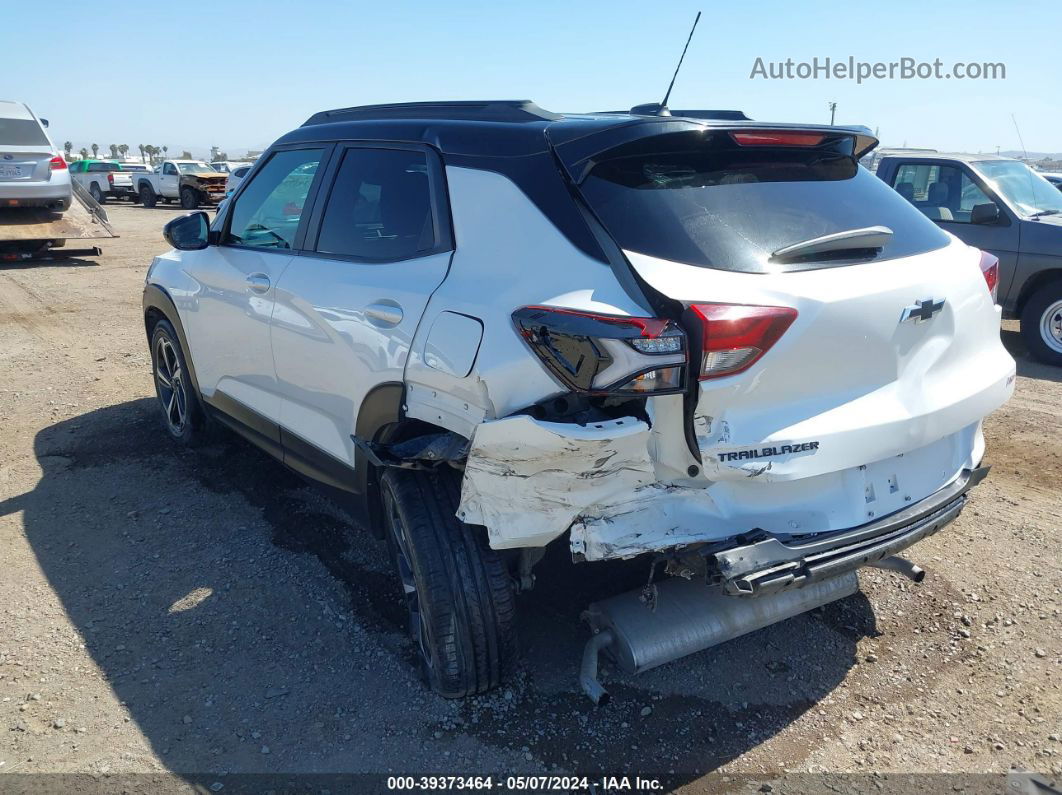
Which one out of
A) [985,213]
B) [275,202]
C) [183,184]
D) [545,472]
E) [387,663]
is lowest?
[183,184]

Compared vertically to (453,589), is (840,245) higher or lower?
higher

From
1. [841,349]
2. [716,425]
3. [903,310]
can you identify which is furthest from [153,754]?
[903,310]

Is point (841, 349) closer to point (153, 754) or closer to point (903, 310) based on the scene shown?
point (903, 310)

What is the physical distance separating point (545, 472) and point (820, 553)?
2.82 ft

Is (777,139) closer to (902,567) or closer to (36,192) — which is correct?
(902,567)

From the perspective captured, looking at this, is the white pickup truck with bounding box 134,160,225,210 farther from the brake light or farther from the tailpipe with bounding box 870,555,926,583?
the tailpipe with bounding box 870,555,926,583

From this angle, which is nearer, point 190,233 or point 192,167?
point 190,233

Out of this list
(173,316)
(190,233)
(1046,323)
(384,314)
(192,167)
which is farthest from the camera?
(192,167)

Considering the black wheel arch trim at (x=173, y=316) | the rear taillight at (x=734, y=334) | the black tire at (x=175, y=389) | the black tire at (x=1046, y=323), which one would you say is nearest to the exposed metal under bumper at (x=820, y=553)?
the rear taillight at (x=734, y=334)

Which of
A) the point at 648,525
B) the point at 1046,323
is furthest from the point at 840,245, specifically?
the point at 1046,323

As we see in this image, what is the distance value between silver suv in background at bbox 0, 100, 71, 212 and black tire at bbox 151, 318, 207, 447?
32.5ft

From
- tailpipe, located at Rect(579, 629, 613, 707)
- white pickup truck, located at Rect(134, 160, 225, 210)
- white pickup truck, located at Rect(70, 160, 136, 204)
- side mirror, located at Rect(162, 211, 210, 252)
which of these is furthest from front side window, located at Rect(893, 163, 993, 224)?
white pickup truck, located at Rect(70, 160, 136, 204)

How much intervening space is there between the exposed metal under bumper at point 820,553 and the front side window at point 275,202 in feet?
8.33

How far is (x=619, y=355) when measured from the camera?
2.34m
